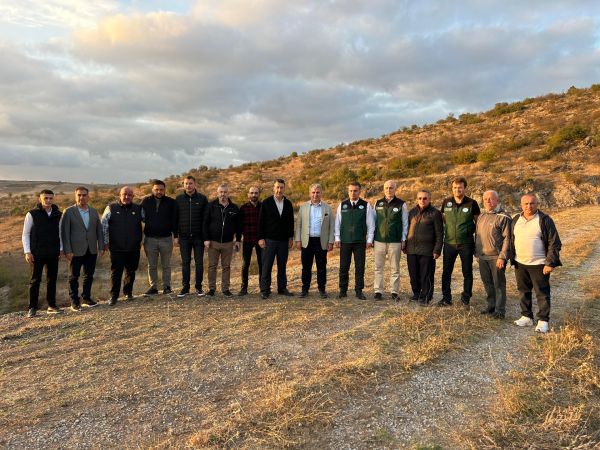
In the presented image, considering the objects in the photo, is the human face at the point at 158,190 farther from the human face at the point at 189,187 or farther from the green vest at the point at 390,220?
the green vest at the point at 390,220

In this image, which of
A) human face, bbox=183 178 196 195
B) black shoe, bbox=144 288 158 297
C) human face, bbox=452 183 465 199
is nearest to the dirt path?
human face, bbox=452 183 465 199

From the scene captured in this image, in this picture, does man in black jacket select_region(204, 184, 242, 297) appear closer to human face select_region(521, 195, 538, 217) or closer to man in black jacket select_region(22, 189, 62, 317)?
man in black jacket select_region(22, 189, 62, 317)

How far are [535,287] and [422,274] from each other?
1.78 m

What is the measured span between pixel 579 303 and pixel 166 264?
24.7ft

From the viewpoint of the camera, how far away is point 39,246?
278 inches

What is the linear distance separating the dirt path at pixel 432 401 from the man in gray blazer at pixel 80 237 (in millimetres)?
5520

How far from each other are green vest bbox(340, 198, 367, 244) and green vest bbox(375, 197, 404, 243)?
0.27m

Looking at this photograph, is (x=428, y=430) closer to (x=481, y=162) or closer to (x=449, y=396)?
(x=449, y=396)

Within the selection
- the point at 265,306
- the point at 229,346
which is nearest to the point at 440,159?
the point at 265,306

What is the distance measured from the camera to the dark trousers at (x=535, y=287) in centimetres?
589

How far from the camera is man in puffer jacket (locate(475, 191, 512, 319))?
6293 mm

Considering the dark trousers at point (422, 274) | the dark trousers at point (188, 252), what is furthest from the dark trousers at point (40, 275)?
the dark trousers at point (422, 274)

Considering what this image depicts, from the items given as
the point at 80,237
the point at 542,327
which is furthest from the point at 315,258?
the point at 80,237

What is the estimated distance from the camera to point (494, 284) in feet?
21.5
